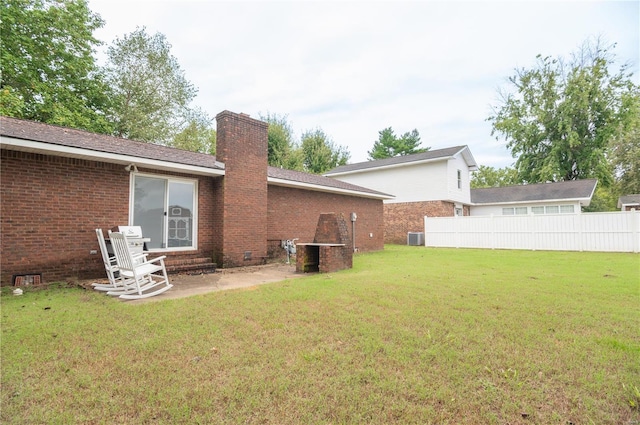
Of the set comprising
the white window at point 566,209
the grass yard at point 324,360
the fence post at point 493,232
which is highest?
the white window at point 566,209

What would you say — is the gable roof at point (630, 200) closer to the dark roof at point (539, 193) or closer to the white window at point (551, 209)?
the dark roof at point (539, 193)

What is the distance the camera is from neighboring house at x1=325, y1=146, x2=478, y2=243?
1972cm

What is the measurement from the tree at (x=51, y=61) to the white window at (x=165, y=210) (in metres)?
10.3

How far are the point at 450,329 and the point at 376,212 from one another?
12191 millimetres

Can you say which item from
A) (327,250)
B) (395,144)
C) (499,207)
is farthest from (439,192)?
(395,144)

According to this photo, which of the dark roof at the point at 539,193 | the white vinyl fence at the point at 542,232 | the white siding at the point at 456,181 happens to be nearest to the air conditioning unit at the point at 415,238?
the white vinyl fence at the point at 542,232

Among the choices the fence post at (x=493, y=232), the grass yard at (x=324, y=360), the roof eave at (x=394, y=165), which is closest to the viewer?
the grass yard at (x=324, y=360)

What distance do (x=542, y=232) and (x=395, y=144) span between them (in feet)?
88.7

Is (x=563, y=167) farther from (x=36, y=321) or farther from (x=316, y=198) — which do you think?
(x=36, y=321)

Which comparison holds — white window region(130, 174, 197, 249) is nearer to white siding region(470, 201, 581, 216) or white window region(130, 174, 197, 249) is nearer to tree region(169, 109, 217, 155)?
tree region(169, 109, 217, 155)

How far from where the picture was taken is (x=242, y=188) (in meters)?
8.99

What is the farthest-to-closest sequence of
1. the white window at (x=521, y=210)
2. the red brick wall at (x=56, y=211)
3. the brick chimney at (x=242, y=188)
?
the white window at (x=521, y=210)
the brick chimney at (x=242, y=188)
the red brick wall at (x=56, y=211)

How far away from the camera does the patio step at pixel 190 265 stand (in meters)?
7.45

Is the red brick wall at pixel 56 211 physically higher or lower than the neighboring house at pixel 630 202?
lower
